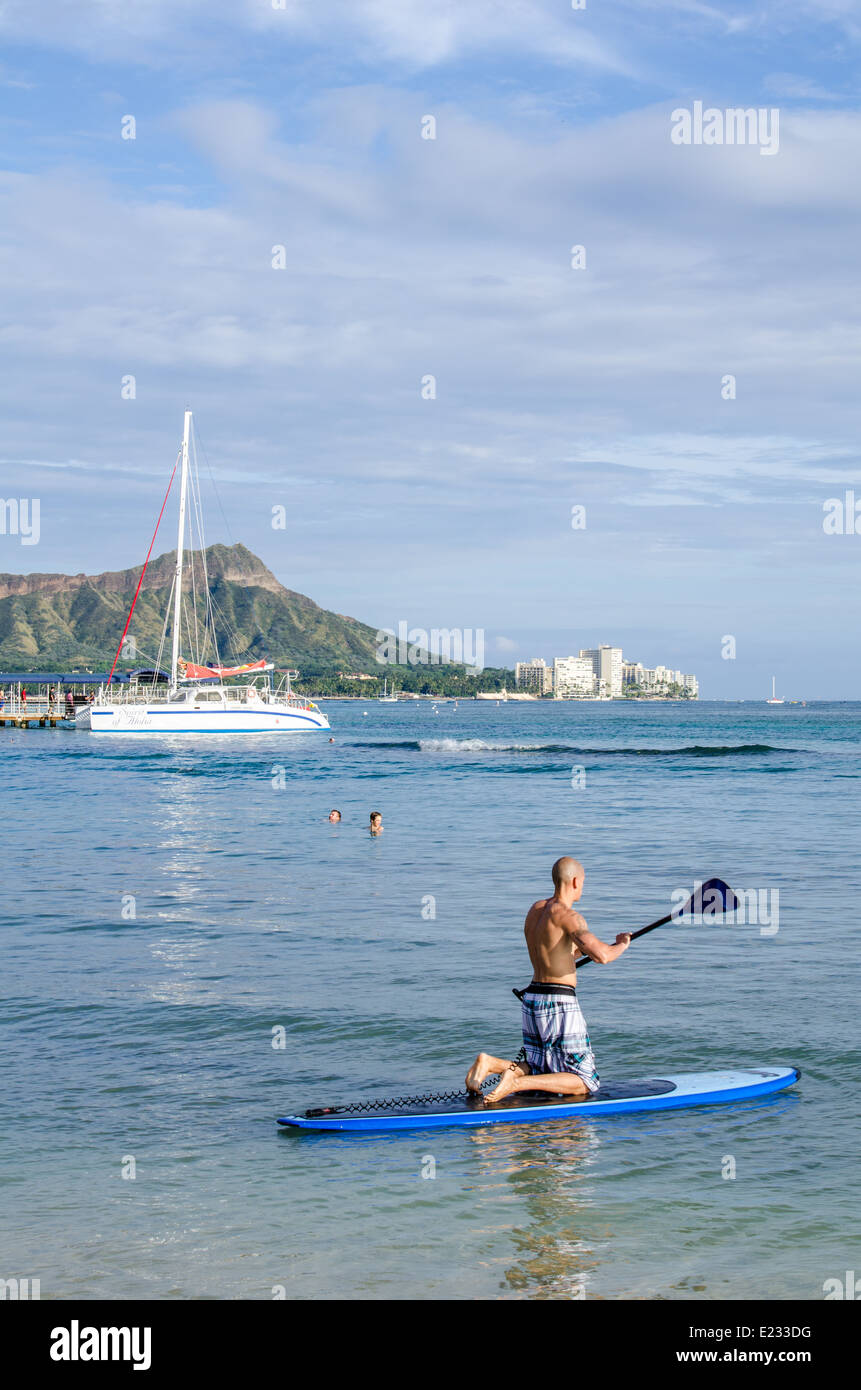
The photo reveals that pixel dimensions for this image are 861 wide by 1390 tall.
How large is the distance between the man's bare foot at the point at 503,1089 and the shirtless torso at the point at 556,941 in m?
0.70

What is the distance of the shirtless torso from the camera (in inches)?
312

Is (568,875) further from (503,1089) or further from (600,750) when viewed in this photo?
(600,750)

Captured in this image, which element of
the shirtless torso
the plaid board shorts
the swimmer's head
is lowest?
the plaid board shorts

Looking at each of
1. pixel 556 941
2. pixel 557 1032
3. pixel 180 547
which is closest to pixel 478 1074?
pixel 557 1032

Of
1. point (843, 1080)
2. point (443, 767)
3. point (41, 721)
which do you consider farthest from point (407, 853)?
point (41, 721)

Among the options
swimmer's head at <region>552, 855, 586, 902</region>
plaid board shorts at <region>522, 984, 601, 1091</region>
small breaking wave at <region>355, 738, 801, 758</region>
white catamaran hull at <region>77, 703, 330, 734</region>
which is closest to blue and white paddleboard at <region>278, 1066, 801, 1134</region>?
plaid board shorts at <region>522, 984, 601, 1091</region>

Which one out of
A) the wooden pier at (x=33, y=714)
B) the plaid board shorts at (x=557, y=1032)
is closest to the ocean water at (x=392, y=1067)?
the plaid board shorts at (x=557, y=1032)

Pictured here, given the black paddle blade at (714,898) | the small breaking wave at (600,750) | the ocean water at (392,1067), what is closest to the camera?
the ocean water at (392,1067)

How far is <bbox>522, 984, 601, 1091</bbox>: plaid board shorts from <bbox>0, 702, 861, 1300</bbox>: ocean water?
0.43m

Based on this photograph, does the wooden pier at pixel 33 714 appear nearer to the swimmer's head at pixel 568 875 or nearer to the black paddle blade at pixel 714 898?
the black paddle blade at pixel 714 898

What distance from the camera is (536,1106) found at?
26.5 feet

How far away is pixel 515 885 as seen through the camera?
18547mm

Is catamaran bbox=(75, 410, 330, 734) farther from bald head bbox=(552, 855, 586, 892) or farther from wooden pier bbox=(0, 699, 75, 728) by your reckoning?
bald head bbox=(552, 855, 586, 892)

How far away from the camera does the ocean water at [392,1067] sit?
6.07 meters
